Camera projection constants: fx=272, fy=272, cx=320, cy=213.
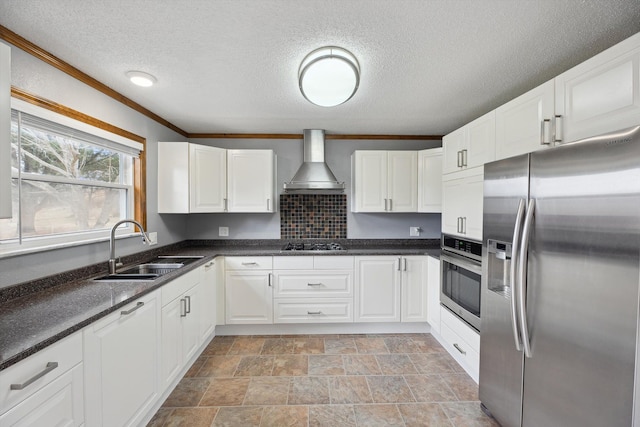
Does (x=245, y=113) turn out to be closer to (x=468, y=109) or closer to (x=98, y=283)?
(x=98, y=283)

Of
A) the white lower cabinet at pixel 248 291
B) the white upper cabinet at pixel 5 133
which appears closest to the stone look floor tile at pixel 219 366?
the white lower cabinet at pixel 248 291

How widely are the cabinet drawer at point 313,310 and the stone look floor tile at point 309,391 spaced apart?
0.76 m

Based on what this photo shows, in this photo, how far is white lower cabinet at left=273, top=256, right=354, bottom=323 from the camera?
290 cm

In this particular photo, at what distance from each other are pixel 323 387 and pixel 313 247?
151cm

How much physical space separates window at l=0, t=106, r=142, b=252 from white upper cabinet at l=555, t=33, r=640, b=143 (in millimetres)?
2887

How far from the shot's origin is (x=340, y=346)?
2697mm

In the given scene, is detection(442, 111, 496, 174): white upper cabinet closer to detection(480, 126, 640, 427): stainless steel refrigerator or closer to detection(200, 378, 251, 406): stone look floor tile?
detection(480, 126, 640, 427): stainless steel refrigerator

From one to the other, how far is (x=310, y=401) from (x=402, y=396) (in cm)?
67

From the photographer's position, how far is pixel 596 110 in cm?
123

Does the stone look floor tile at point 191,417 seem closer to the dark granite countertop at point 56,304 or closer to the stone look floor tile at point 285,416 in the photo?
the stone look floor tile at point 285,416

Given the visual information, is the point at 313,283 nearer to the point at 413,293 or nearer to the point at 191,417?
the point at 413,293

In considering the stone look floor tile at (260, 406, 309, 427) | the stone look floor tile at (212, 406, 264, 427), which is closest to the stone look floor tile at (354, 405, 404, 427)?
the stone look floor tile at (260, 406, 309, 427)

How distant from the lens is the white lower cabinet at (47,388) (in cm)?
89

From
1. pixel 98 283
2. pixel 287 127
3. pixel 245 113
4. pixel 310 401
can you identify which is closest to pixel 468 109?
pixel 287 127
